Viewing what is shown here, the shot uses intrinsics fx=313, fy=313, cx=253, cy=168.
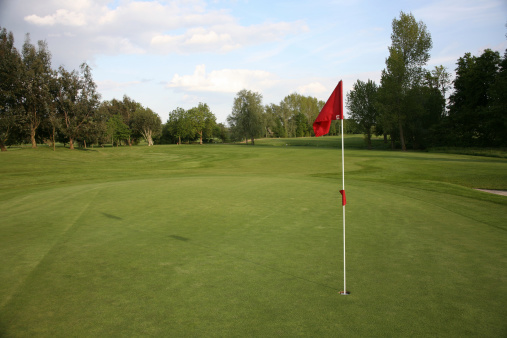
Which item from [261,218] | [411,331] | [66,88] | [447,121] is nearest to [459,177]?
[261,218]

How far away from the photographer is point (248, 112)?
233 feet

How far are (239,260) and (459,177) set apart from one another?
18.4m

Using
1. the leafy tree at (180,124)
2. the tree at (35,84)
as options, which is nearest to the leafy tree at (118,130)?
the leafy tree at (180,124)

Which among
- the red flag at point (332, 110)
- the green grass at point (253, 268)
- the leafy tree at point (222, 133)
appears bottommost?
the green grass at point (253, 268)

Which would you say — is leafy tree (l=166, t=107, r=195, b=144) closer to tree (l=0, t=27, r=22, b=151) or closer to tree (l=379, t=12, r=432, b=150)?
tree (l=0, t=27, r=22, b=151)

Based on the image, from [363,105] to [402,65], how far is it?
1201 cm

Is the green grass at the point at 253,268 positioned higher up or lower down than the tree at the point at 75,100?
lower down

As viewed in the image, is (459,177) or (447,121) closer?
(459,177)

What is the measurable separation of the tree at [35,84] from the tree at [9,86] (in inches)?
38.6

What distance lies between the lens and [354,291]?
14.9 ft

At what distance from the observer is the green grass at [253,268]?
379 centimetres

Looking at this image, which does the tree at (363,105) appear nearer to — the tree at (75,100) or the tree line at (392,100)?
the tree line at (392,100)

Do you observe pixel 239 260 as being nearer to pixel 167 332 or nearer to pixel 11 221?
pixel 167 332

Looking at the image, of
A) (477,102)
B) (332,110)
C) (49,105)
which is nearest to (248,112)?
(49,105)
